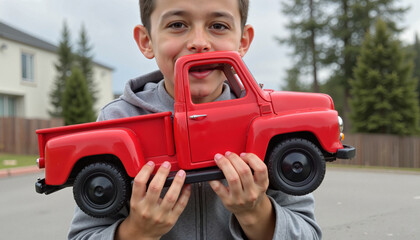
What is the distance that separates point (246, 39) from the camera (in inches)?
89.0

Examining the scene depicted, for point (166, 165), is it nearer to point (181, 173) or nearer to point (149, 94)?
point (181, 173)

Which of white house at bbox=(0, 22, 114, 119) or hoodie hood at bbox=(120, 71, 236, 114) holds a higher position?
white house at bbox=(0, 22, 114, 119)

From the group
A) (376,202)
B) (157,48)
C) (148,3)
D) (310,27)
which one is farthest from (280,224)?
(310,27)

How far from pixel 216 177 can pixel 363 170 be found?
12943 millimetres

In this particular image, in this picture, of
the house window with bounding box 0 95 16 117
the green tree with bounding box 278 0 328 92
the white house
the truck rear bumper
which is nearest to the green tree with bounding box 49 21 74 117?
the white house

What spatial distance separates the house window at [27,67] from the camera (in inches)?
1111

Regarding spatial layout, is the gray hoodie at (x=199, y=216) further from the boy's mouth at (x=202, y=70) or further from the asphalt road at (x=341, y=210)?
the asphalt road at (x=341, y=210)

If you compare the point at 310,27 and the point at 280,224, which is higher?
the point at 310,27

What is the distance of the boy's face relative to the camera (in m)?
1.78

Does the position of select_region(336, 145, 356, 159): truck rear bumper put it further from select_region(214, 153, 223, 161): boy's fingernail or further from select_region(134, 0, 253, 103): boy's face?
select_region(134, 0, 253, 103): boy's face

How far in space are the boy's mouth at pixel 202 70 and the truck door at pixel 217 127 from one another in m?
0.13

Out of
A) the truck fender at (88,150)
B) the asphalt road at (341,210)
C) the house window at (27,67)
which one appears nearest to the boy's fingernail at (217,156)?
the truck fender at (88,150)

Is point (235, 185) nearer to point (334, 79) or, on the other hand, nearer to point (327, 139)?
point (327, 139)

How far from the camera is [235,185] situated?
163 centimetres
